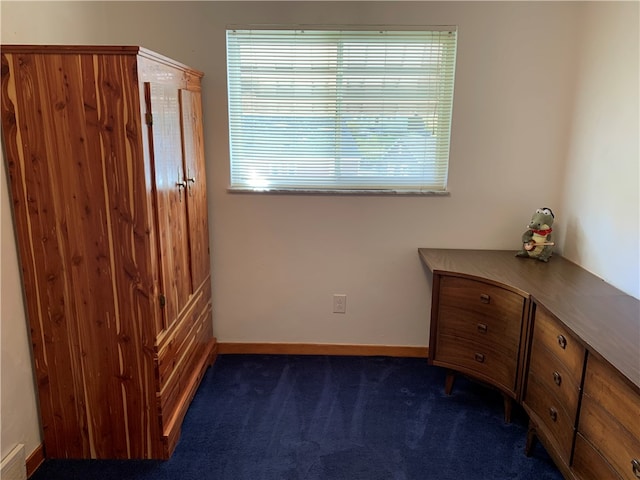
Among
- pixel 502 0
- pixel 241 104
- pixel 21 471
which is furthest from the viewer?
pixel 241 104

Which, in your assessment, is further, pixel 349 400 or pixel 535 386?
pixel 349 400

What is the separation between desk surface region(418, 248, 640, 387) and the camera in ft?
5.09

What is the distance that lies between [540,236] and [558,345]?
888 mm

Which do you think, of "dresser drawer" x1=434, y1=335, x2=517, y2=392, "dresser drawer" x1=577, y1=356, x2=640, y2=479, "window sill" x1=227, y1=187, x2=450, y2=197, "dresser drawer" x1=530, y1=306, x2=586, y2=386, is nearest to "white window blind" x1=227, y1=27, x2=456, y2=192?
"window sill" x1=227, y1=187, x2=450, y2=197

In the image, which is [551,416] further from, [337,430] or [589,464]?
[337,430]

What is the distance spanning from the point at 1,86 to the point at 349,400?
2.13m

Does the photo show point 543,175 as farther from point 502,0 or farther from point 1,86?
point 1,86

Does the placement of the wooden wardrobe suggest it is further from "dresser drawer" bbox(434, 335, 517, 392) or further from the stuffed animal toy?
the stuffed animal toy

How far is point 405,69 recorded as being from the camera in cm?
263

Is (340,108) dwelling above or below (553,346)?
above

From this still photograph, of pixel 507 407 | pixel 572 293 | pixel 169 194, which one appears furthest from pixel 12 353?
pixel 572 293

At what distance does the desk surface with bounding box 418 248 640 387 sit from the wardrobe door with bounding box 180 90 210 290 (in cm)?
128

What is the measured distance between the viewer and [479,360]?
239 cm

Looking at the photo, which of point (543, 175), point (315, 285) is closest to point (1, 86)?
point (315, 285)
